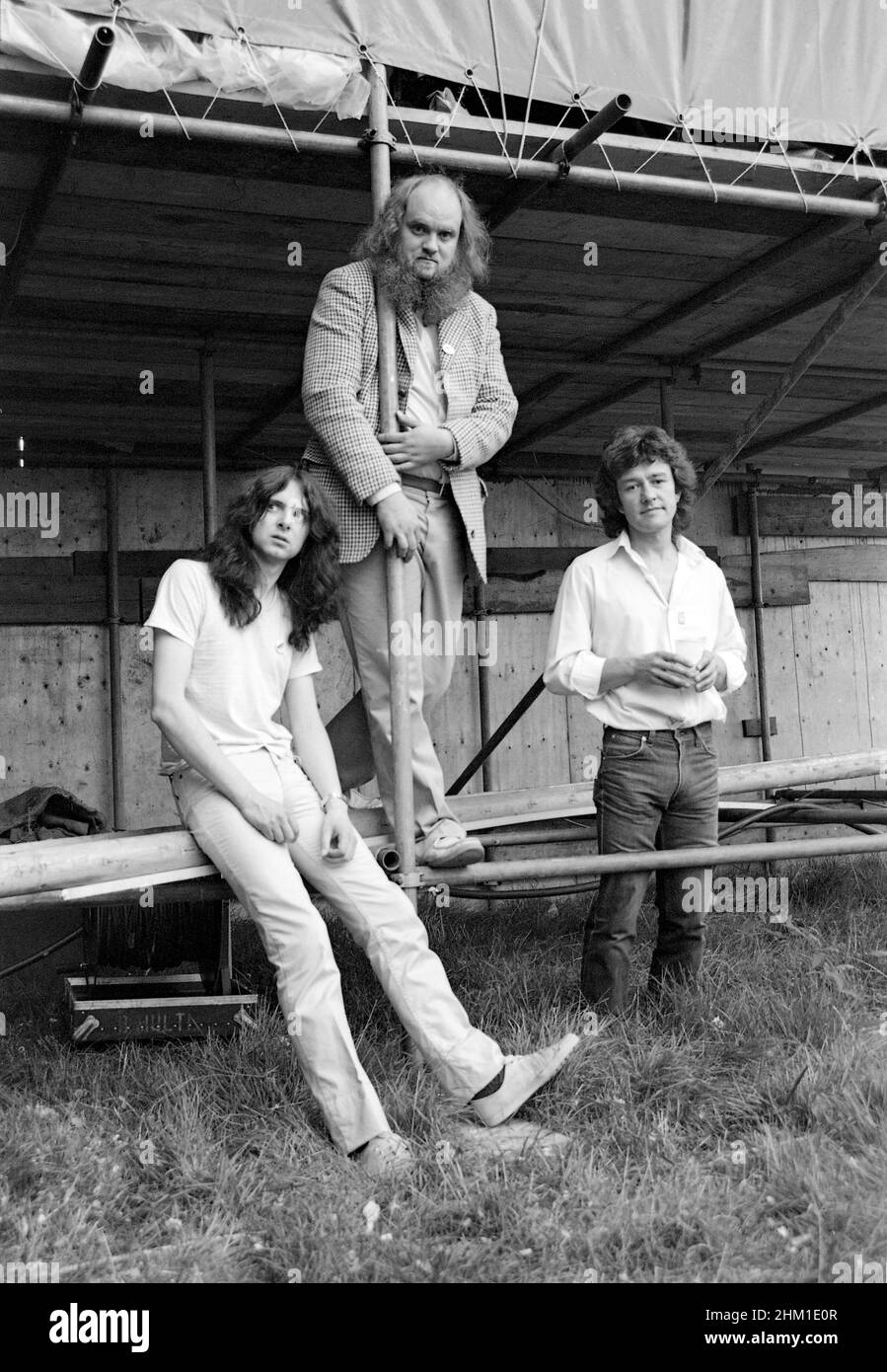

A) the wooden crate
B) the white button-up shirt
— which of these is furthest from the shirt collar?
the wooden crate

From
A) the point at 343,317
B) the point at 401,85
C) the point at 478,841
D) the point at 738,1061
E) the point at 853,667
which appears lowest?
the point at 738,1061

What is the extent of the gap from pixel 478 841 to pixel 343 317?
166 centimetres

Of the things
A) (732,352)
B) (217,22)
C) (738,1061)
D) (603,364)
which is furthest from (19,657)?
(738,1061)

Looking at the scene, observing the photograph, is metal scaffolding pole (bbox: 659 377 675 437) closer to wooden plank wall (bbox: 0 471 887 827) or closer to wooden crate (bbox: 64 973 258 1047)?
wooden plank wall (bbox: 0 471 887 827)

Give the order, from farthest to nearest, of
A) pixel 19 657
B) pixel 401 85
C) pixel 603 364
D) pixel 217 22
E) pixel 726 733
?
pixel 726 733 < pixel 19 657 < pixel 603 364 < pixel 401 85 < pixel 217 22

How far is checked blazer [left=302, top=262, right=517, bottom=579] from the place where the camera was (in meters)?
3.94

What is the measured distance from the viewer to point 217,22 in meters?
3.76

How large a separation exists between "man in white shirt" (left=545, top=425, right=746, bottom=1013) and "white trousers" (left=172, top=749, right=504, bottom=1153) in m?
0.66

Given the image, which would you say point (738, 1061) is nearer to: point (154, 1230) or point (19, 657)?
point (154, 1230)

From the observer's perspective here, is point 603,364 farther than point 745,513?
No

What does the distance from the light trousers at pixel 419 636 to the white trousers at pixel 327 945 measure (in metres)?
0.43

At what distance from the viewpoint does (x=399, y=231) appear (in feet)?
13.0

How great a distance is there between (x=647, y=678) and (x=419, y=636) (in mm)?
723

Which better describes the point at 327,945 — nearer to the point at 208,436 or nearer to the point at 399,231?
the point at 399,231
